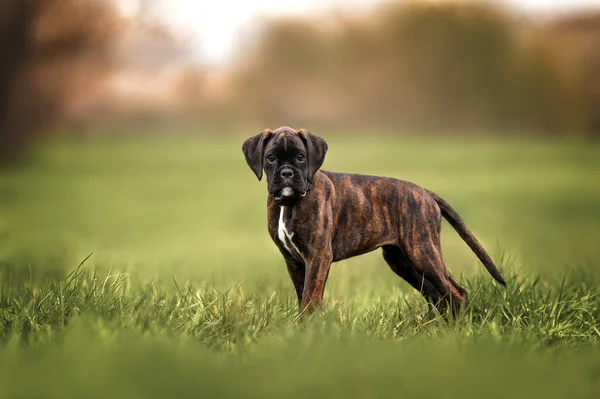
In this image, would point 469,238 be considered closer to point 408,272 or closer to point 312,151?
point 408,272

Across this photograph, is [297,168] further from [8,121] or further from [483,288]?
[8,121]

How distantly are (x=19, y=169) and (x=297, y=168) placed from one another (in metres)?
18.7

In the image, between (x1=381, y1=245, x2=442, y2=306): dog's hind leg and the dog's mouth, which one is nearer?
the dog's mouth

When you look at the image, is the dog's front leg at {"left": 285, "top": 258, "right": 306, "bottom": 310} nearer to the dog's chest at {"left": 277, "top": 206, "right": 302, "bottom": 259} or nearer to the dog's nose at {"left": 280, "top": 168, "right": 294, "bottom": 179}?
the dog's chest at {"left": 277, "top": 206, "right": 302, "bottom": 259}

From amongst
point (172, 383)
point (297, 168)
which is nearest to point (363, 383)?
point (172, 383)

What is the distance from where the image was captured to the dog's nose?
4520 millimetres

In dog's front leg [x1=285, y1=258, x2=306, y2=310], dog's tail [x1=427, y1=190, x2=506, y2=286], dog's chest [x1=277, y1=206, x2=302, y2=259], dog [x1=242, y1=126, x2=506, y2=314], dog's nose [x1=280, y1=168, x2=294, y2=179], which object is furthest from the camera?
dog's tail [x1=427, y1=190, x2=506, y2=286]

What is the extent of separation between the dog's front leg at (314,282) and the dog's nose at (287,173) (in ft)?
2.05

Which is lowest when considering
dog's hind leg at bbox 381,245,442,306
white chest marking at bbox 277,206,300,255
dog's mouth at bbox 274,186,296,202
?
dog's hind leg at bbox 381,245,442,306

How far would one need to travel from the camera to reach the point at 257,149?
472 centimetres

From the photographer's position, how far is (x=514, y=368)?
367 cm

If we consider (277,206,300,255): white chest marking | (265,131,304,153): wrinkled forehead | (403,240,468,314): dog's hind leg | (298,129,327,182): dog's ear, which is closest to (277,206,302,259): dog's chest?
(277,206,300,255): white chest marking

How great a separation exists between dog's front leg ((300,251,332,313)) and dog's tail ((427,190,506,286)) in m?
1.23

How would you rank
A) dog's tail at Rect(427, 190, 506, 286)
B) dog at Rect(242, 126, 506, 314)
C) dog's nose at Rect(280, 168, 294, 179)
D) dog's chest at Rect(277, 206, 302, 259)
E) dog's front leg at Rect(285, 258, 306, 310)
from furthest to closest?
dog's tail at Rect(427, 190, 506, 286)
dog's front leg at Rect(285, 258, 306, 310)
dog's chest at Rect(277, 206, 302, 259)
dog at Rect(242, 126, 506, 314)
dog's nose at Rect(280, 168, 294, 179)
